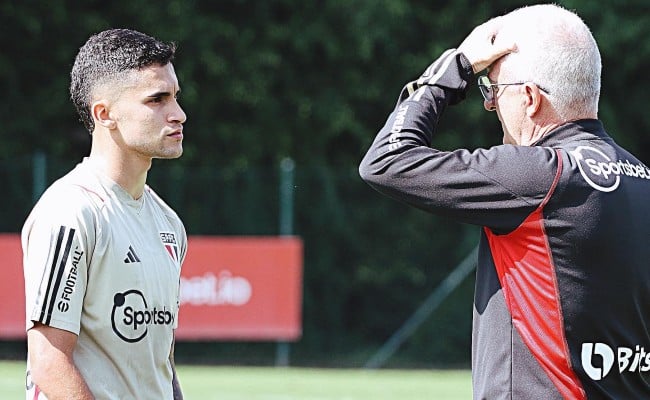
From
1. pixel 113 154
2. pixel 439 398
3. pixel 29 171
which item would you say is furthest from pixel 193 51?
pixel 113 154

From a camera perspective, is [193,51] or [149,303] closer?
[149,303]

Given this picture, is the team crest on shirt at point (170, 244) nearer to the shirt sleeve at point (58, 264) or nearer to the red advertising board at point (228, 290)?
the shirt sleeve at point (58, 264)

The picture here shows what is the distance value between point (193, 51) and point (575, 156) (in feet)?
47.4

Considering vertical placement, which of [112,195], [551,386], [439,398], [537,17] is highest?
[537,17]

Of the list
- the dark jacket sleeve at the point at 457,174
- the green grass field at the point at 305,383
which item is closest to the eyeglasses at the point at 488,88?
the dark jacket sleeve at the point at 457,174

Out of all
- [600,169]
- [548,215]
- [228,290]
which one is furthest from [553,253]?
[228,290]

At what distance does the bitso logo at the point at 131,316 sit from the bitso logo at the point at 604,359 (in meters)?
1.40

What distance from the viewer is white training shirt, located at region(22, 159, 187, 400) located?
3625 mm

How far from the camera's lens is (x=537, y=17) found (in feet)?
11.2

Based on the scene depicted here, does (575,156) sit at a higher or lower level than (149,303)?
higher

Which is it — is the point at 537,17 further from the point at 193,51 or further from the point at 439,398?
the point at 193,51

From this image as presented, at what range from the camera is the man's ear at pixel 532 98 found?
342cm

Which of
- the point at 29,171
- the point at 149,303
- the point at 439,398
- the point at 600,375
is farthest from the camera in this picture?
the point at 29,171

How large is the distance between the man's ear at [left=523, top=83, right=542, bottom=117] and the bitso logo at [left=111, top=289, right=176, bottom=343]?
4.48 feet
